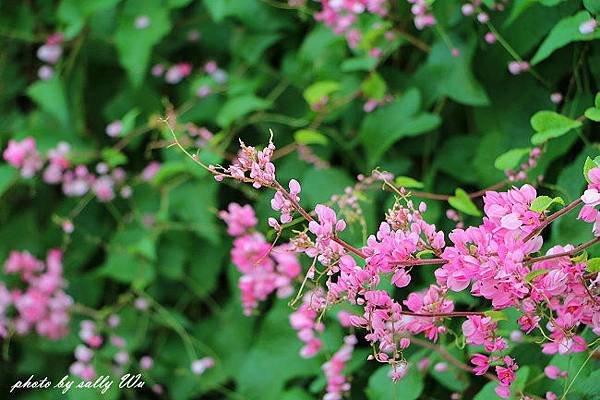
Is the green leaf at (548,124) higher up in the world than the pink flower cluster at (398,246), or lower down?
lower down

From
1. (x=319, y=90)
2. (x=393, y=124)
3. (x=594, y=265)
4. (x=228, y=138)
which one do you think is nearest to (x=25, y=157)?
(x=228, y=138)

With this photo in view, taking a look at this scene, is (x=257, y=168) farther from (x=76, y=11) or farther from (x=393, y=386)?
(x=76, y=11)

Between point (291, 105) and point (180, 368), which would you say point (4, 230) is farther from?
point (291, 105)

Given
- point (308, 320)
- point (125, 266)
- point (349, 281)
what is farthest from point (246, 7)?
point (349, 281)

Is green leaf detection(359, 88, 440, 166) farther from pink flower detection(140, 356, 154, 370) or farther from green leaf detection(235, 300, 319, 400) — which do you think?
pink flower detection(140, 356, 154, 370)

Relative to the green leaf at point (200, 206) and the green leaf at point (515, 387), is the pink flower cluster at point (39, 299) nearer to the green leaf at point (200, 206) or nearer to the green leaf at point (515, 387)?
the green leaf at point (200, 206)

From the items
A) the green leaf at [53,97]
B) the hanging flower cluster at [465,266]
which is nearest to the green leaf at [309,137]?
the green leaf at [53,97]
